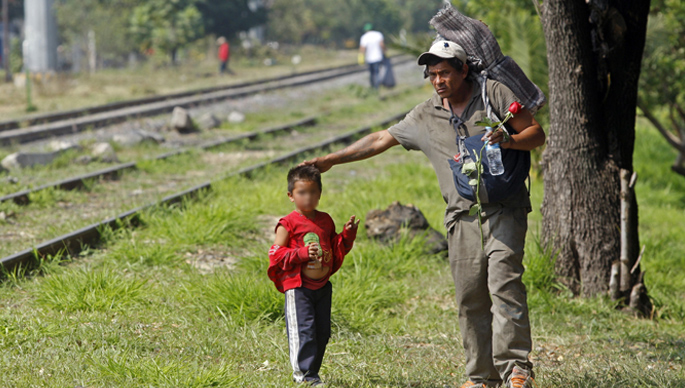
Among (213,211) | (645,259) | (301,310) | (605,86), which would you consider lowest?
(645,259)

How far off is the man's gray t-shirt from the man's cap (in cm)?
23

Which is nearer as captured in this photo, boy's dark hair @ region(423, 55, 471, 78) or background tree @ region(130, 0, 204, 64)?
boy's dark hair @ region(423, 55, 471, 78)

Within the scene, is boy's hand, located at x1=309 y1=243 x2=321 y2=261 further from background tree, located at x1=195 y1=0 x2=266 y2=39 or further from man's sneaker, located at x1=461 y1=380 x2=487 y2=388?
background tree, located at x1=195 y1=0 x2=266 y2=39

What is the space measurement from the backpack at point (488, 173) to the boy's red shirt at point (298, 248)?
631mm

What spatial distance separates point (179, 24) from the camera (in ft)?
122

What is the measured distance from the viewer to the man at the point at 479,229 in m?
3.80

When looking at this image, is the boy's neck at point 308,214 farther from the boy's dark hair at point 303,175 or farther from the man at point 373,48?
the man at point 373,48

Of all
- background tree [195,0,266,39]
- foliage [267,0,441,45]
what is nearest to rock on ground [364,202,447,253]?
background tree [195,0,266,39]

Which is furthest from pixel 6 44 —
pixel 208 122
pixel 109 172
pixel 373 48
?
pixel 109 172

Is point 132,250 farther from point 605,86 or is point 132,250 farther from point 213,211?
point 605,86

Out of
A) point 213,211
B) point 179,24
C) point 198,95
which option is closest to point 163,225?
point 213,211

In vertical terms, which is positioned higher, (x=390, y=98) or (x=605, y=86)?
(x=605, y=86)

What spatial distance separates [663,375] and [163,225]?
4.76 meters

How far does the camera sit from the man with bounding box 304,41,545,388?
3.80 metres
